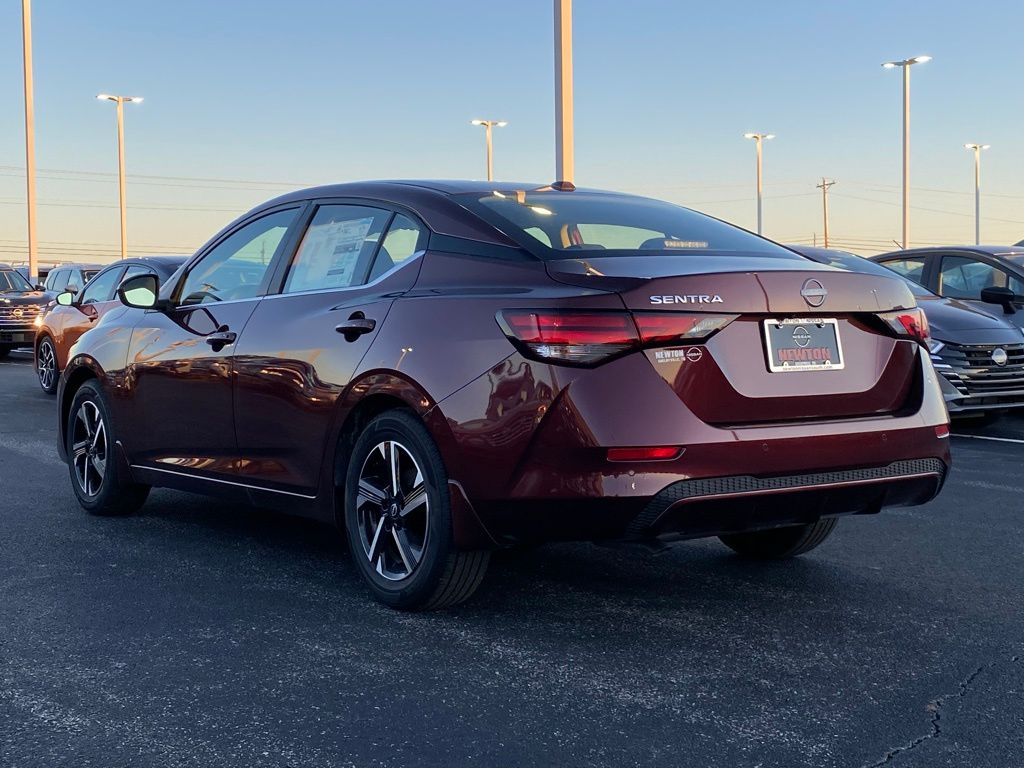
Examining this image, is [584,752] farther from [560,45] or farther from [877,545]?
[560,45]

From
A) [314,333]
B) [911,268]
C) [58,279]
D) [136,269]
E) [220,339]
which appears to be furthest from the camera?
[58,279]

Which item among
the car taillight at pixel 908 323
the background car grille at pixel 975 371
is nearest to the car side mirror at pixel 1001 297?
the background car grille at pixel 975 371

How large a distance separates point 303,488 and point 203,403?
882 millimetres

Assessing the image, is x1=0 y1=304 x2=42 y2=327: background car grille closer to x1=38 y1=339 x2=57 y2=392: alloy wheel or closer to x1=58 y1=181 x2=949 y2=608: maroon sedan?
x1=38 y1=339 x2=57 y2=392: alloy wheel

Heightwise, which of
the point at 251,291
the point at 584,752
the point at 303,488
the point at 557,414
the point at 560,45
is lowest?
the point at 584,752

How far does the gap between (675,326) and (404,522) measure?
1.29 meters

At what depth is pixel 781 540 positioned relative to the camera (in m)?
5.51

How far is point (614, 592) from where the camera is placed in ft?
16.4

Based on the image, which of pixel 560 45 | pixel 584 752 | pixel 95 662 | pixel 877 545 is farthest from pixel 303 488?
pixel 560 45

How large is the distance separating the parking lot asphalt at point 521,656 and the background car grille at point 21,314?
1671 cm

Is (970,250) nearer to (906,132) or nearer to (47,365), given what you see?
(47,365)

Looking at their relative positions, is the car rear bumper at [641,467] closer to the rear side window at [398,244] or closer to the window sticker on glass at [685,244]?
the rear side window at [398,244]

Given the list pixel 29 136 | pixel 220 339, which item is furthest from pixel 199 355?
pixel 29 136

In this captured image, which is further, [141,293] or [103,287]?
[103,287]
